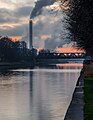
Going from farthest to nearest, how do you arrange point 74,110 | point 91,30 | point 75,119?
point 74,110 → point 91,30 → point 75,119

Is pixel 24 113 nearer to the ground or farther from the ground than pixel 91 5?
nearer to the ground

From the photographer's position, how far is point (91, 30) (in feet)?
88.1

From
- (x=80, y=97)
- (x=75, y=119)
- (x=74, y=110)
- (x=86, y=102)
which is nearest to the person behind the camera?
(x=75, y=119)

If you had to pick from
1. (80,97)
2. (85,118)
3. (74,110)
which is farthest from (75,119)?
(80,97)

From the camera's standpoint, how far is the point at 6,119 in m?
30.3

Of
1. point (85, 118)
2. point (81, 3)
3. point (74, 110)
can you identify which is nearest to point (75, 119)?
point (85, 118)

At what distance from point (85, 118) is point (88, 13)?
544 centimetres

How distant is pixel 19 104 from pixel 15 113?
684cm

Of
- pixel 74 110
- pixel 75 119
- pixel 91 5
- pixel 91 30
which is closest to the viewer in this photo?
pixel 91 5

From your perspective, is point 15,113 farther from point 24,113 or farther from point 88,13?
point 88,13

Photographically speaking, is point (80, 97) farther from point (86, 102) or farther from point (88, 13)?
point (88, 13)

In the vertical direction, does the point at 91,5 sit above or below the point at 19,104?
above

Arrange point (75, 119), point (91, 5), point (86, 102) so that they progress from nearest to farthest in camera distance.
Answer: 1. point (91, 5)
2. point (75, 119)
3. point (86, 102)

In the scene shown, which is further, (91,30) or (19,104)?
(19,104)
